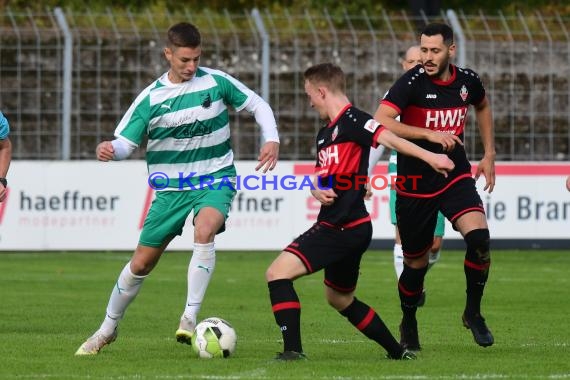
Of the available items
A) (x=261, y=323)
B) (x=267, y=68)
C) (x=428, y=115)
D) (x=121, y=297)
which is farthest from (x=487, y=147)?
(x=267, y=68)

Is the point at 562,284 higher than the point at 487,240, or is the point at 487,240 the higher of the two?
the point at 487,240

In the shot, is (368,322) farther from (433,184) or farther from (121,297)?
(121,297)

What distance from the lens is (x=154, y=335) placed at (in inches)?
393

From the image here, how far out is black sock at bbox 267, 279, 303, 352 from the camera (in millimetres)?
7949

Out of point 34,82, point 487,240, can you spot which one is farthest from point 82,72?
point 487,240

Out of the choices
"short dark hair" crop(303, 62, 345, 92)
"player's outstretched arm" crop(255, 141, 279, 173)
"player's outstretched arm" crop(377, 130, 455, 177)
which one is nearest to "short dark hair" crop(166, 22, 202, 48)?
"player's outstretched arm" crop(255, 141, 279, 173)

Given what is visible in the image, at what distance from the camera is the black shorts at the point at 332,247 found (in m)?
7.92

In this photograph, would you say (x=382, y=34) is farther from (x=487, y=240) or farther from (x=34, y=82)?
(x=487, y=240)

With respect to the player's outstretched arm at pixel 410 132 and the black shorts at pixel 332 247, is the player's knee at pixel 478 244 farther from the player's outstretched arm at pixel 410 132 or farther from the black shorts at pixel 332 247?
the black shorts at pixel 332 247

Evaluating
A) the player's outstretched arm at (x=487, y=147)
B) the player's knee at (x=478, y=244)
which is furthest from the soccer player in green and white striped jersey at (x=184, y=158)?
the player's outstretched arm at (x=487, y=147)

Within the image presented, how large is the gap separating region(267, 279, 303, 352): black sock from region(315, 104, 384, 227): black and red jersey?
449mm

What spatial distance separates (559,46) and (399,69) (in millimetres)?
2277

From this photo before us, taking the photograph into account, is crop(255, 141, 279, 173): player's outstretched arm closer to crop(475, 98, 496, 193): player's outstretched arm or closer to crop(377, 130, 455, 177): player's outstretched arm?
crop(377, 130, 455, 177): player's outstretched arm

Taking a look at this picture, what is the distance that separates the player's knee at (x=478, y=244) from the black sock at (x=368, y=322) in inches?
43.1
